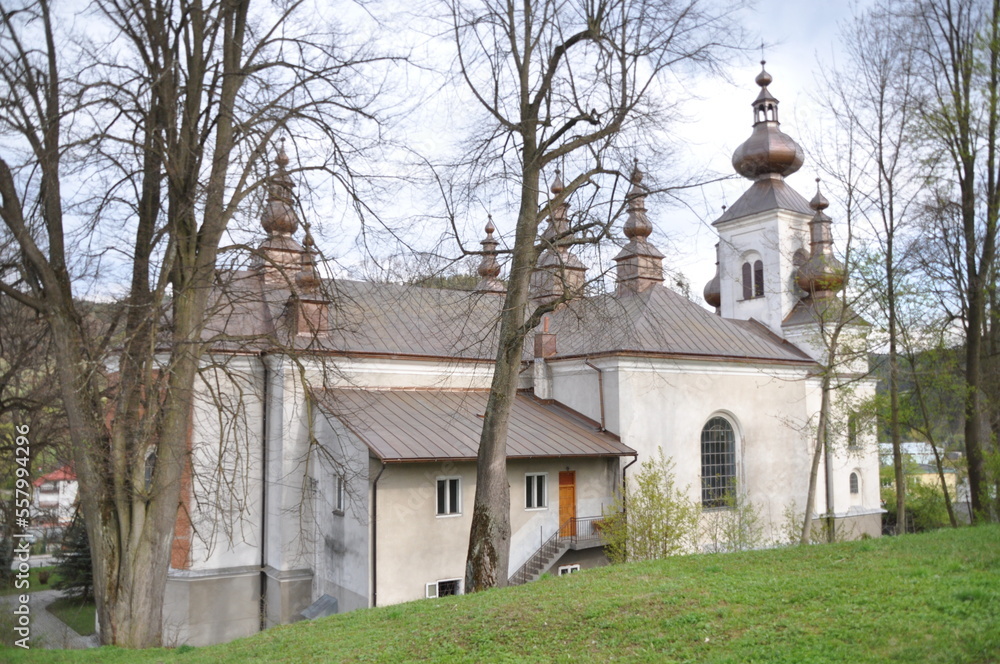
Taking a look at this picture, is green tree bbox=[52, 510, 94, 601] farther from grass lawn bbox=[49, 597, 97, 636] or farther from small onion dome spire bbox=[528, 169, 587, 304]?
small onion dome spire bbox=[528, 169, 587, 304]

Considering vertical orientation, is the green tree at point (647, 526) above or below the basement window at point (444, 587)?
above

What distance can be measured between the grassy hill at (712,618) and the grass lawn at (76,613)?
14.8 metres

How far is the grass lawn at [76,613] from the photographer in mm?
23344

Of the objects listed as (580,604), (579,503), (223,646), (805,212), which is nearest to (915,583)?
(580,604)

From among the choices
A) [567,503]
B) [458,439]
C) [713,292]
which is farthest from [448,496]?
[713,292]

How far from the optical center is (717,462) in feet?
78.9

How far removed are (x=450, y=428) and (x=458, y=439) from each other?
71 centimetres

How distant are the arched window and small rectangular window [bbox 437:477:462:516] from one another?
815 cm

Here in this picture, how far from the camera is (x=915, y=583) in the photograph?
7.34 metres

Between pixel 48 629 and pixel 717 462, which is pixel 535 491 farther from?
pixel 48 629

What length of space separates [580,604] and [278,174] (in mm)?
6385

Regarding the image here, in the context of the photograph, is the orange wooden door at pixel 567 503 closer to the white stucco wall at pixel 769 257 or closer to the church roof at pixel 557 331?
the church roof at pixel 557 331

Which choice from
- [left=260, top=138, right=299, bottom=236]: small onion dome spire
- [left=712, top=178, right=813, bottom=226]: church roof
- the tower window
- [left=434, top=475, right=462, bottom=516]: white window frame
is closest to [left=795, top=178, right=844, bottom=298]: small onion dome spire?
[left=712, top=178, right=813, bottom=226]: church roof

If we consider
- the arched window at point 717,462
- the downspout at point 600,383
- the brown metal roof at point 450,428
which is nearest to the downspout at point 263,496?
the brown metal roof at point 450,428
